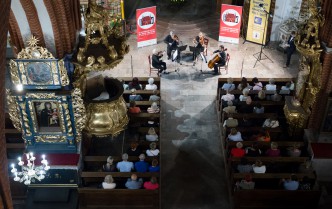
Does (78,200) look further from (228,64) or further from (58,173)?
(228,64)

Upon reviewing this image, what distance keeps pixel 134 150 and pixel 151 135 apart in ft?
2.76

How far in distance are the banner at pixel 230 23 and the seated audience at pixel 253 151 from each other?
8.02 m

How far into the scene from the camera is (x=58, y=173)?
45.9 ft

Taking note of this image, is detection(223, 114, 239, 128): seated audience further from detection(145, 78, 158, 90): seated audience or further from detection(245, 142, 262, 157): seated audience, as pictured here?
detection(145, 78, 158, 90): seated audience

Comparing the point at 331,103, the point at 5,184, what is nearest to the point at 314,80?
the point at 331,103

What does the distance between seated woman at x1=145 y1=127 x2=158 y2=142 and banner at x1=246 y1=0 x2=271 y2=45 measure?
844cm

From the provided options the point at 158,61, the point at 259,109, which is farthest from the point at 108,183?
the point at 158,61

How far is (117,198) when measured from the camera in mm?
13453

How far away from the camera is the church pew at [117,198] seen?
13.2m

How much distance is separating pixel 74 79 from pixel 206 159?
5.34 metres

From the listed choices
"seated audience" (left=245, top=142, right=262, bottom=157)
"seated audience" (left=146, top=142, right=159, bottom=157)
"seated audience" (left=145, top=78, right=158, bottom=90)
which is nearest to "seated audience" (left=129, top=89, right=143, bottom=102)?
"seated audience" (left=145, top=78, right=158, bottom=90)

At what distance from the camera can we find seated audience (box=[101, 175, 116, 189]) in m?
13.1

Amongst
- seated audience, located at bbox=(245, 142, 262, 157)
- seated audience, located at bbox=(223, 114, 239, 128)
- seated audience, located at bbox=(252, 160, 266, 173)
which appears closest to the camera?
seated audience, located at bbox=(252, 160, 266, 173)

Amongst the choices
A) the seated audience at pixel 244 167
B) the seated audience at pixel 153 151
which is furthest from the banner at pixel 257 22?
the seated audience at pixel 153 151
